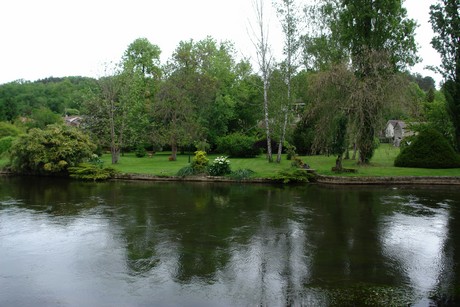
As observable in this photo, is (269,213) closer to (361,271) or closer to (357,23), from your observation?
(361,271)

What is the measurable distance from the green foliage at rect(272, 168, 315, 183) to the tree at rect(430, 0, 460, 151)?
11.5 metres

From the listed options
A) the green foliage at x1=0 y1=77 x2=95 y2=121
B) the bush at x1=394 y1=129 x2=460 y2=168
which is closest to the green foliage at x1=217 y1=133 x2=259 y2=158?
the bush at x1=394 y1=129 x2=460 y2=168

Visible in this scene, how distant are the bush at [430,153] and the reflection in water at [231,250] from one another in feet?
23.9

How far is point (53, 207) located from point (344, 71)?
60.7 feet

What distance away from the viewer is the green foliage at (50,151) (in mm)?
27594

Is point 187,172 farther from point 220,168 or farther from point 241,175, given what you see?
point 241,175

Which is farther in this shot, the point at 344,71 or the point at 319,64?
the point at 319,64

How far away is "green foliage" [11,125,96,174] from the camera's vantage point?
2759cm

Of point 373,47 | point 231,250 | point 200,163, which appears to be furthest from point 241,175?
point 231,250

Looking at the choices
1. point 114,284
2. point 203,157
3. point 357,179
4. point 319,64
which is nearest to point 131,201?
point 203,157

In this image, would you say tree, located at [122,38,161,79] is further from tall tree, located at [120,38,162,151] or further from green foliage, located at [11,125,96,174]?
green foliage, located at [11,125,96,174]

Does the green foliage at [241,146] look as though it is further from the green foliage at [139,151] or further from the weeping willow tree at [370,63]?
the weeping willow tree at [370,63]

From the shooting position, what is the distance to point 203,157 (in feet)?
88.1

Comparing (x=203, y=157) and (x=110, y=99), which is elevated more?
(x=110, y=99)
